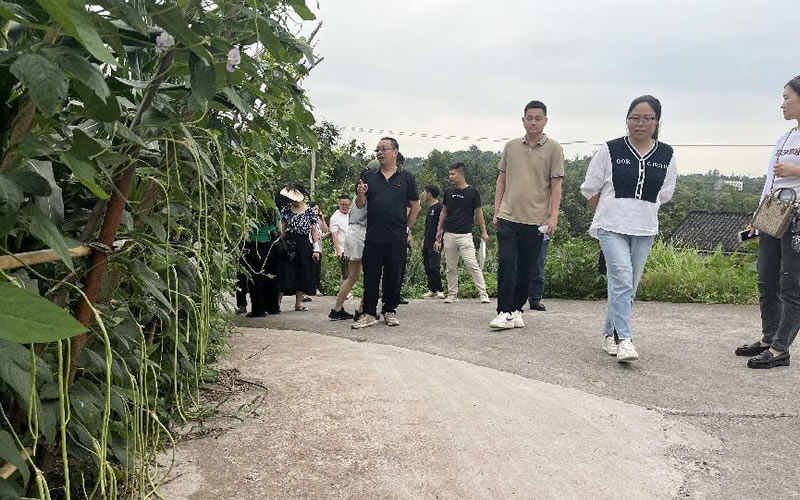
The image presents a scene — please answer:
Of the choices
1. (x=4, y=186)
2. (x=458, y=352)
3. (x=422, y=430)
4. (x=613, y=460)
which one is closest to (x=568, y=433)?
(x=613, y=460)

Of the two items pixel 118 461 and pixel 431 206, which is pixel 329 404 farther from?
pixel 431 206

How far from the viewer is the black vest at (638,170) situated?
494 centimetres

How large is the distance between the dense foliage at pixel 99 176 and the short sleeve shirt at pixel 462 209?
6.43m

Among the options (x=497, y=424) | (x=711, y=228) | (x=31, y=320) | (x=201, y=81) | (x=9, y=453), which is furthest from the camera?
(x=711, y=228)

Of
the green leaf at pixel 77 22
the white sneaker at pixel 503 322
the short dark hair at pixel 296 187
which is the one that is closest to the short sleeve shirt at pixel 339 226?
the short dark hair at pixel 296 187

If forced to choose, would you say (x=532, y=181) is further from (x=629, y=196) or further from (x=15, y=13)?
(x=15, y=13)

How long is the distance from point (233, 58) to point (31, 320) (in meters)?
0.78

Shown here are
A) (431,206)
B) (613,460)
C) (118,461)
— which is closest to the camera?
(118,461)

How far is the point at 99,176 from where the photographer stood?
5.26 feet

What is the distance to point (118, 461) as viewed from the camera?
215 cm

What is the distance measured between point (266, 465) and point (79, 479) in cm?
78

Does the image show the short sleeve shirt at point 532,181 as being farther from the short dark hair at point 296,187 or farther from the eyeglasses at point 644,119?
the short dark hair at point 296,187

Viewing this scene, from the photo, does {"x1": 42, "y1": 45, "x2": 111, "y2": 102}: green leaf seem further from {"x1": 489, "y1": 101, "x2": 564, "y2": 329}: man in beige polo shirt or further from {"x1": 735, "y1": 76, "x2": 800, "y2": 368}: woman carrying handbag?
{"x1": 489, "y1": 101, "x2": 564, "y2": 329}: man in beige polo shirt

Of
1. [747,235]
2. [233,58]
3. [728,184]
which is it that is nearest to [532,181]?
[747,235]
